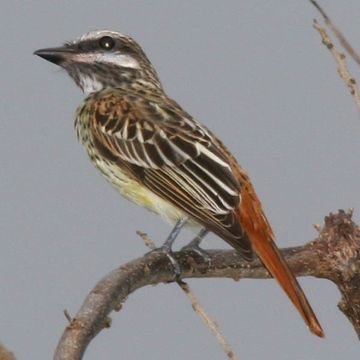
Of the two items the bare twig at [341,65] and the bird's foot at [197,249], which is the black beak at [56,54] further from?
the bare twig at [341,65]

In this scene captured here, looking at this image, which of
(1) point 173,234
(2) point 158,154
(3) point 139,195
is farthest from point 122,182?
(1) point 173,234

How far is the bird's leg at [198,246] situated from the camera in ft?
16.8

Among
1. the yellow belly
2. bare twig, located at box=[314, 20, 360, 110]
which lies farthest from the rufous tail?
bare twig, located at box=[314, 20, 360, 110]

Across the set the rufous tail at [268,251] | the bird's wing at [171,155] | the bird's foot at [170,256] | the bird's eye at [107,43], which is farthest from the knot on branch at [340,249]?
the bird's eye at [107,43]

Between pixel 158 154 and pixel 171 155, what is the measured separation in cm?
10

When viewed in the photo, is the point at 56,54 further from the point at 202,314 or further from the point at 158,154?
the point at 202,314

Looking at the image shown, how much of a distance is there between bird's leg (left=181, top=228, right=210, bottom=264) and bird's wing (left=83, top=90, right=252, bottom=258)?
0.50ft

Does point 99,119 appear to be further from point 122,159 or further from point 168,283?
point 168,283

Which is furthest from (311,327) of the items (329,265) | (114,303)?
(114,303)

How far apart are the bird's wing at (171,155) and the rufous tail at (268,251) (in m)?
0.07

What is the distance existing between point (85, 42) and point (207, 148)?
1.48m

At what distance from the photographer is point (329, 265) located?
4.97 meters

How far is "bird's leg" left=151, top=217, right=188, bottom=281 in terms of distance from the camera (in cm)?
502

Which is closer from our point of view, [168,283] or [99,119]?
[168,283]
